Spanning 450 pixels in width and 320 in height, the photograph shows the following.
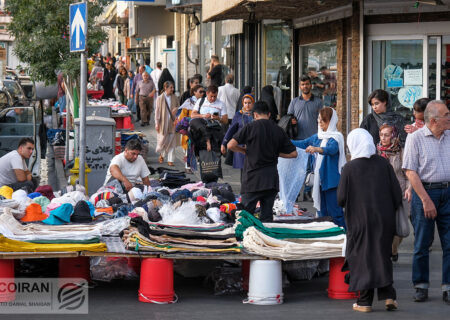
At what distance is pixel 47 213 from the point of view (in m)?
10.0

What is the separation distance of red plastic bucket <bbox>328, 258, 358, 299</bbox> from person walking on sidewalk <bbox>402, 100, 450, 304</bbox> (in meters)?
0.61

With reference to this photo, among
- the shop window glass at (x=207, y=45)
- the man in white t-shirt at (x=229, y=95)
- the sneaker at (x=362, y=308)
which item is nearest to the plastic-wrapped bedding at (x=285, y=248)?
the sneaker at (x=362, y=308)

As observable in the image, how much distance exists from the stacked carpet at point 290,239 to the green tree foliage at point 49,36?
897cm

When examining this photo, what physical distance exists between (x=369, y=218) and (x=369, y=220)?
17 millimetres

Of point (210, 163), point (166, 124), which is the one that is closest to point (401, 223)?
point (210, 163)

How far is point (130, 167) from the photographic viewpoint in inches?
488

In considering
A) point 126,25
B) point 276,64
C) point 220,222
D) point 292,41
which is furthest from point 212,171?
Answer: point 126,25

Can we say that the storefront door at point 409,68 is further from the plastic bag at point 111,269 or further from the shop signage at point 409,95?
the plastic bag at point 111,269

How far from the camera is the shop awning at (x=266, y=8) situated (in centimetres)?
1643

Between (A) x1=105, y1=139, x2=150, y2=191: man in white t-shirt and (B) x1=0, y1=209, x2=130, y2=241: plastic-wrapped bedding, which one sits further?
(A) x1=105, y1=139, x2=150, y2=191: man in white t-shirt

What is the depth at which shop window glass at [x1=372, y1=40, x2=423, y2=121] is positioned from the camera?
16.0 m

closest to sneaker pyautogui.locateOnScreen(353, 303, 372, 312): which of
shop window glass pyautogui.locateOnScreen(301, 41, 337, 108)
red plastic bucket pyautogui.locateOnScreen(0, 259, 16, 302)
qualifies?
red plastic bucket pyautogui.locateOnScreen(0, 259, 16, 302)

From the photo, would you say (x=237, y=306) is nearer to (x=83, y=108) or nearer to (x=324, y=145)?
(x=324, y=145)

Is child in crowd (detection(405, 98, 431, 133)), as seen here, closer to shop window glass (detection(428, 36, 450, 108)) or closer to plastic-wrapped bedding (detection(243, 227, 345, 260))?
plastic-wrapped bedding (detection(243, 227, 345, 260))
